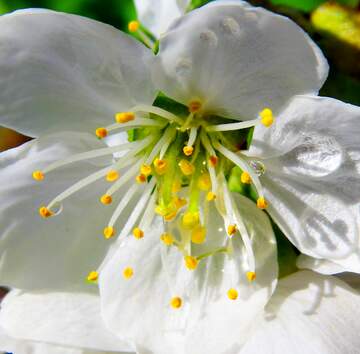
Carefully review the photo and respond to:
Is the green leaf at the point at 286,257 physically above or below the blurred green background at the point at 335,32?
below

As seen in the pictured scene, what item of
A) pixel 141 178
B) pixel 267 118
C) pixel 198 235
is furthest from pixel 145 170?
pixel 267 118

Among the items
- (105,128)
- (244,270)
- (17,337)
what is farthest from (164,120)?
(17,337)

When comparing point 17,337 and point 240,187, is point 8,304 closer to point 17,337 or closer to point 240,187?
point 17,337

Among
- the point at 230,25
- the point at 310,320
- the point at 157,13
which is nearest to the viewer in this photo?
the point at 230,25

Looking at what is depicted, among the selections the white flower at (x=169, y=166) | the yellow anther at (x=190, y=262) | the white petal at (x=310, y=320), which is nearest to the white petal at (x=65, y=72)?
the white flower at (x=169, y=166)

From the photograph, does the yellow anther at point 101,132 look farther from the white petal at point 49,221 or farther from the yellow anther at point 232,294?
the yellow anther at point 232,294

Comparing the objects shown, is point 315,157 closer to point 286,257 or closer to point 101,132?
point 286,257
